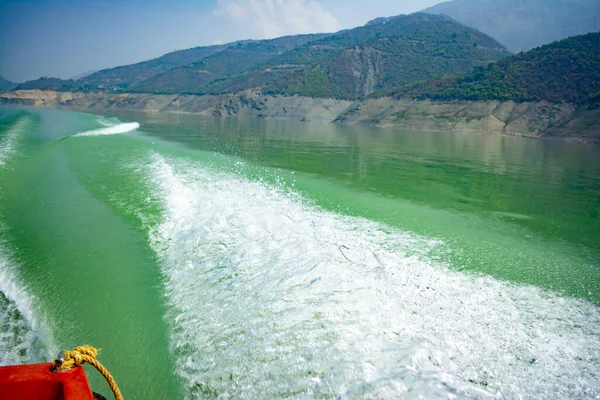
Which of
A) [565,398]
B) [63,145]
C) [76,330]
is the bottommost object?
[565,398]

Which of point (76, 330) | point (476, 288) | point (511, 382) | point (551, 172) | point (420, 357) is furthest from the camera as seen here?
point (551, 172)

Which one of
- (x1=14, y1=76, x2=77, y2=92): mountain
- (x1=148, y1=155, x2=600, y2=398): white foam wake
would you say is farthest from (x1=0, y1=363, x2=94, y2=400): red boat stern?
(x1=14, y1=76, x2=77, y2=92): mountain

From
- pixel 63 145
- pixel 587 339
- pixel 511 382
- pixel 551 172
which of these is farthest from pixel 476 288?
pixel 63 145

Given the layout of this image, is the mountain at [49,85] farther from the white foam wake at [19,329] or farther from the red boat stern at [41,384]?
the red boat stern at [41,384]

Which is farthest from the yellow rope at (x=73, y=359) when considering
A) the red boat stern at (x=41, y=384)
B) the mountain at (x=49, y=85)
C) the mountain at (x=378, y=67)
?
the mountain at (x=49, y=85)

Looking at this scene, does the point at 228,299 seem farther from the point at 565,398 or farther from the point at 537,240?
the point at 537,240

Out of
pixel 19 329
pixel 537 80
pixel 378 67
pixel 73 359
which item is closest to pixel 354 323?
pixel 73 359

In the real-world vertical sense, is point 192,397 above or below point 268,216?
below
